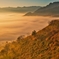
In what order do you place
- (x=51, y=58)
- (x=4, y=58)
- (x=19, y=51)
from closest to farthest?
(x=51, y=58)
(x=4, y=58)
(x=19, y=51)

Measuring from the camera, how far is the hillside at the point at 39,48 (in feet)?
237

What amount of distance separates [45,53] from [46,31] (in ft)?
83.3

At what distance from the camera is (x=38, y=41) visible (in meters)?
86.6

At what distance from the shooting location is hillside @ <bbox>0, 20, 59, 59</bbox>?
7225 centimetres

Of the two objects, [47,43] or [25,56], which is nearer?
[25,56]

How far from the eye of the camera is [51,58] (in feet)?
218

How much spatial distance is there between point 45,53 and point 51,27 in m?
27.2

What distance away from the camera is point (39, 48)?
260 feet

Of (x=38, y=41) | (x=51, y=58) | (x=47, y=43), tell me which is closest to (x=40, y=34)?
(x=38, y=41)

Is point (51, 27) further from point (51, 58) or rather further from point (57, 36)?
point (51, 58)

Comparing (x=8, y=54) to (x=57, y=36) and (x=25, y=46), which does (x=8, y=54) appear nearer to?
(x=25, y=46)

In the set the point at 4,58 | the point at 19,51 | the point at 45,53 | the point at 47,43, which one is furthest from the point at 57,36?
the point at 4,58

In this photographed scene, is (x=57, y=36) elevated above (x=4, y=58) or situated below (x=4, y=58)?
above

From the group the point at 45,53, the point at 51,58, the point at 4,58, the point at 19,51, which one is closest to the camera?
the point at 51,58
